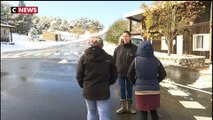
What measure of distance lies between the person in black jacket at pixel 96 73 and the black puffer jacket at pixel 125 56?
163 cm

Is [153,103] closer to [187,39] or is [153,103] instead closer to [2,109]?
[2,109]

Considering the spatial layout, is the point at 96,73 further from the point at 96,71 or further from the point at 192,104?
the point at 192,104

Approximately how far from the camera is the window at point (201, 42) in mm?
21203

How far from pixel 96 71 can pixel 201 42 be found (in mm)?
18518

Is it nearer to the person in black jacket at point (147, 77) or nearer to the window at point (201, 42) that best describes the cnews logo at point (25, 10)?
the person in black jacket at point (147, 77)

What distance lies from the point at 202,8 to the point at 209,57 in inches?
141

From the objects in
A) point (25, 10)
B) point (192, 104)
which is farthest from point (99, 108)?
point (192, 104)

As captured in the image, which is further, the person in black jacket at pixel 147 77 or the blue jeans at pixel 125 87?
the blue jeans at pixel 125 87

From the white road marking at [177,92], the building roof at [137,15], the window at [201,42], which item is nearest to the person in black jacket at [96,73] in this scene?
the white road marking at [177,92]

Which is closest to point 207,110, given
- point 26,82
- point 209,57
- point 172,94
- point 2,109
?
point 172,94

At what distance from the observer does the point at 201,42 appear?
22125 mm

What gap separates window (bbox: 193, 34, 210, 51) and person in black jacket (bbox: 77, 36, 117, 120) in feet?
57.1

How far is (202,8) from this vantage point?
22031 mm

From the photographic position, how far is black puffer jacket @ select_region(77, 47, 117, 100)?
4.90 m
